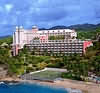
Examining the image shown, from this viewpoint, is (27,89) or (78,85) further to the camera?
(27,89)

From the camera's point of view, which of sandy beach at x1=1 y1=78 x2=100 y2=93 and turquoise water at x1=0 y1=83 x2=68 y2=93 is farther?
turquoise water at x1=0 y1=83 x2=68 y2=93

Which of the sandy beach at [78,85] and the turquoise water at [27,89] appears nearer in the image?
the sandy beach at [78,85]

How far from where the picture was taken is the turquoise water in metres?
29.8

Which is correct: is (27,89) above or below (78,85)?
below

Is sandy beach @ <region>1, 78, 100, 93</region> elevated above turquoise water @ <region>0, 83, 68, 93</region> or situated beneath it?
elevated above

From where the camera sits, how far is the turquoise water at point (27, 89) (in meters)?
29.8

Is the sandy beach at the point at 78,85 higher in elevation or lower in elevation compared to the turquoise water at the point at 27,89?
higher

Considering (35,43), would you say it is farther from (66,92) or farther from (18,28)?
(66,92)

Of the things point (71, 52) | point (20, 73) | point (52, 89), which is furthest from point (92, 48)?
point (52, 89)

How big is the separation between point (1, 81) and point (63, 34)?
1338 inches

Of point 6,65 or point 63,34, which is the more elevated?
point 63,34

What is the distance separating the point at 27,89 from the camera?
102 feet

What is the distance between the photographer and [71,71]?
34.6 meters

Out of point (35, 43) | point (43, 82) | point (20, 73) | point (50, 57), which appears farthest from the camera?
point (35, 43)
